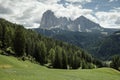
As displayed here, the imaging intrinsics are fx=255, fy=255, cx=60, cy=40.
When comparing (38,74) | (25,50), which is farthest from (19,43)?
(38,74)

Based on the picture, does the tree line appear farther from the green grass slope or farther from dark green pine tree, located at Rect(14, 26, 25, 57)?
the green grass slope

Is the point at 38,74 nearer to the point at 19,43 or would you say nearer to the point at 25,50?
the point at 19,43

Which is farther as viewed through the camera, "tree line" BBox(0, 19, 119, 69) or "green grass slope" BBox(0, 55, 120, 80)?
"tree line" BBox(0, 19, 119, 69)

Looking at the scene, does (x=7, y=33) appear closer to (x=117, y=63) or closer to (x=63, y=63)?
(x=63, y=63)

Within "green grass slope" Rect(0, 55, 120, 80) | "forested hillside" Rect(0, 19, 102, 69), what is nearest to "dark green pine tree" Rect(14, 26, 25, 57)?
"forested hillside" Rect(0, 19, 102, 69)

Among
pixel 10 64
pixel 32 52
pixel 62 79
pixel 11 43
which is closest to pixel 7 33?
pixel 11 43

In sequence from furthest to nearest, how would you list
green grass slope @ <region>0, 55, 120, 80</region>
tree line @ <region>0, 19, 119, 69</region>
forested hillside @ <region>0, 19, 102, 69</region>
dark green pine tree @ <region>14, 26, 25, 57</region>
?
tree line @ <region>0, 19, 119, 69</region> → forested hillside @ <region>0, 19, 102, 69</region> → dark green pine tree @ <region>14, 26, 25, 57</region> → green grass slope @ <region>0, 55, 120, 80</region>

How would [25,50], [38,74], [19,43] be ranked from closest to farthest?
[38,74] → [19,43] → [25,50]

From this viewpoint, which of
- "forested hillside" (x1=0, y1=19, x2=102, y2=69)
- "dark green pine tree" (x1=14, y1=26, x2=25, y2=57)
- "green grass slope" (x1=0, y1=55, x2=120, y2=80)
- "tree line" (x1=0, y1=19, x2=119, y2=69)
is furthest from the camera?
"tree line" (x1=0, y1=19, x2=119, y2=69)

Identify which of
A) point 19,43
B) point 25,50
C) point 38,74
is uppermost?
point 19,43

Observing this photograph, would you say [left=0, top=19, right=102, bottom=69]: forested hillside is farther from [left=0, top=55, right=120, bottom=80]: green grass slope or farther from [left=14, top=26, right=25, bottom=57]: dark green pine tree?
[left=0, top=55, right=120, bottom=80]: green grass slope

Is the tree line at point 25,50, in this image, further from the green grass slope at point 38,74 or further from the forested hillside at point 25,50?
the green grass slope at point 38,74

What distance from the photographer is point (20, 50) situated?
119 metres

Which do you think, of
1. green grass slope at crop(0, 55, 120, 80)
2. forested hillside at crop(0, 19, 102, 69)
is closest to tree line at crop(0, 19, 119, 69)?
forested hillside at crop(0, 19, 102, 69)
